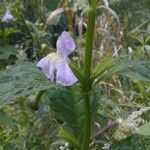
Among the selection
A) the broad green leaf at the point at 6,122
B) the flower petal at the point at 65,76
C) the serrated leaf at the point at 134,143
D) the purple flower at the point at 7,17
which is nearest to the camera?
the flower petal at the point at 65,76

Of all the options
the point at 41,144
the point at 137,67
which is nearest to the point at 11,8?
the point at 41,144

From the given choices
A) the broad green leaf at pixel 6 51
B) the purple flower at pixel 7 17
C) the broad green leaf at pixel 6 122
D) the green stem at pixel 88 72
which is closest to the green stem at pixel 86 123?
the green stem at pixel 88 72

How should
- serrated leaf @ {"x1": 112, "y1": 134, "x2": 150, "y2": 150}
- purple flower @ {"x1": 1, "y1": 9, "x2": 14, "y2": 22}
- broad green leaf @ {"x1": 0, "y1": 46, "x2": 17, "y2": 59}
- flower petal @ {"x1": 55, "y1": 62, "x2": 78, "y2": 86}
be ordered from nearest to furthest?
flower petal @ {"x1": 55, "y1": 62, "x2": 78, "y2": 86}, serrated leaf @ {"x1": 112, "y1": 134, "x2": 150, "y2": 150}, broad green leaf @ {"x1": 0, "y1": 46, "x2": 17, "y2": 59}, purple flower @ {"x1": 1, "y1": 9, "x2": 14, "y2": 22}

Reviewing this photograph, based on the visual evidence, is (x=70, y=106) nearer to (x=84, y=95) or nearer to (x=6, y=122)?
(x=84, y=95)

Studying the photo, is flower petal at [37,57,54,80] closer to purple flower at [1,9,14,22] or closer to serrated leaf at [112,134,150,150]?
serrated leaf at [112,134,150,150]

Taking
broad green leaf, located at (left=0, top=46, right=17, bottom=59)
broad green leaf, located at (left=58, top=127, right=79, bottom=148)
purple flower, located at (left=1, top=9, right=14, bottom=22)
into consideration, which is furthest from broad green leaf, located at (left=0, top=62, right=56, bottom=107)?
purple flower, located at (left=1, top=9, right=14, bottom=22)

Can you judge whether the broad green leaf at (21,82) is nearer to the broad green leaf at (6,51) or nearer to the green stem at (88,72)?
the green stem at (88,72)
